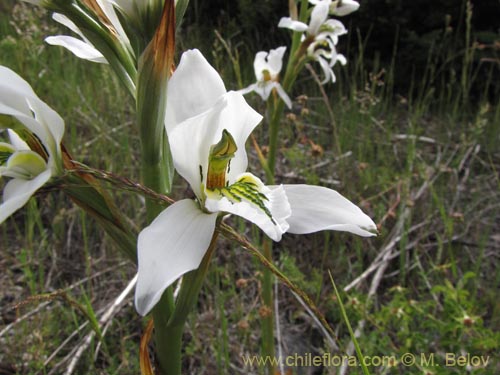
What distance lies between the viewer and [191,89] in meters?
0.96

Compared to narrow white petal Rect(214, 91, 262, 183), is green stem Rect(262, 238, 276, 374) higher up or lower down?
lower down

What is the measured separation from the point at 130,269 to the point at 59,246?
1.42 feet

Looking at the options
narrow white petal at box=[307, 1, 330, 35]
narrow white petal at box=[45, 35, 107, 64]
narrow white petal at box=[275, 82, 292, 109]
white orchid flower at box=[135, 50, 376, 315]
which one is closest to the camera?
white orchid flower at box=[135, 50, 376, 315]

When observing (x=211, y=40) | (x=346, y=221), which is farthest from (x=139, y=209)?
(x=211, y=40)

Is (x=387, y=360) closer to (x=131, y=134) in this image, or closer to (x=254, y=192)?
(x=254, y=192)

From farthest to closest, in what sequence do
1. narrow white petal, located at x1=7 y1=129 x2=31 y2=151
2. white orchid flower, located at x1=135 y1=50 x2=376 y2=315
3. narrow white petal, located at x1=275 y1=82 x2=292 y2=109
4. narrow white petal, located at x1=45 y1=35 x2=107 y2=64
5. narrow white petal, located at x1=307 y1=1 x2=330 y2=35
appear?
narrow white petal, located at x1=307 y1=1 x2=330 y2=35
narrow white petal, located at x1=275 y1=82 x2=292 y2=109
narrow white petal, located at x1=45 y1=35 x2=107 y2=64
narrow white petal, located at x1=7 y1=129 x2=31 y2=151
white orchid flower, located at x1=135 y1=50 x2=376 y2=315

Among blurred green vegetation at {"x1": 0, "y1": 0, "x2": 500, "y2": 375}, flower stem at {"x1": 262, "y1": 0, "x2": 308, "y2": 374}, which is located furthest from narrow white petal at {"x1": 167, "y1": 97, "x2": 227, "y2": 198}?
flower stem at {"x1": 262, "y1": 0, "x2": 308, "y2": 374}

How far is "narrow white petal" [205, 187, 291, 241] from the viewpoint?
2.87 feet

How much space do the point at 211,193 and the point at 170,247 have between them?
0.19 m

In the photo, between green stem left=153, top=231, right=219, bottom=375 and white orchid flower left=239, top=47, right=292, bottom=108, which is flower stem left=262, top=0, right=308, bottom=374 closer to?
white orchid flower left=239, top=47, right=292, bottom=108

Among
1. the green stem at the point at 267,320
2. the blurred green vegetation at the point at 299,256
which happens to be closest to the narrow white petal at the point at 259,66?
the blurred green vegetation at the point at 299,256

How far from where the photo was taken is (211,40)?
5.40 meters

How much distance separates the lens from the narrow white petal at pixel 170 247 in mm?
743

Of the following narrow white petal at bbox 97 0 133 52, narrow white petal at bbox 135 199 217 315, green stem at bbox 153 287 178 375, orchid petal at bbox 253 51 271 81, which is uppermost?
narrow white petal at bbox 97 0 133 52
